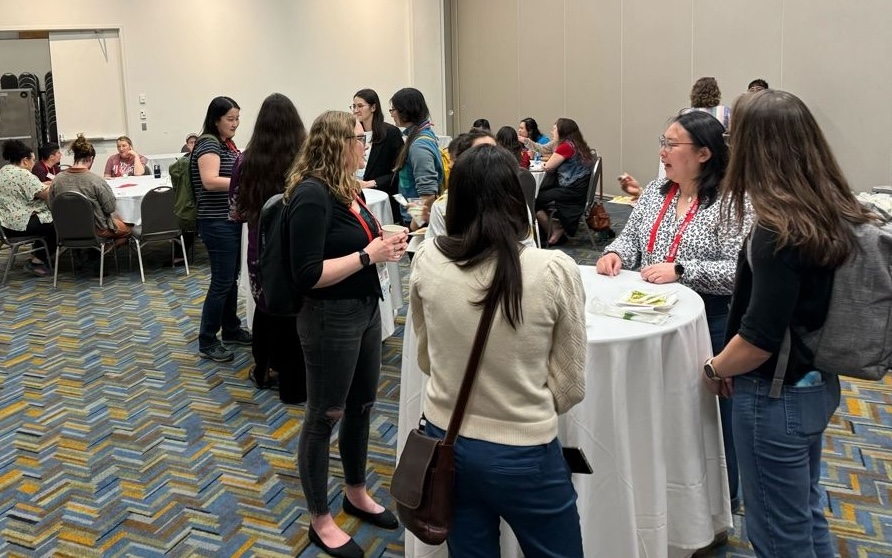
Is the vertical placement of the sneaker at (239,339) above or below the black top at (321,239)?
below

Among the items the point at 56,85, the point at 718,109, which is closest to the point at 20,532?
the point at 718,109

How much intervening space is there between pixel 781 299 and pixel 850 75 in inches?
258

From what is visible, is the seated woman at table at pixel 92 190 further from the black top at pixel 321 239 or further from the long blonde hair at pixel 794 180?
the long blonde hair at pixel 794 180

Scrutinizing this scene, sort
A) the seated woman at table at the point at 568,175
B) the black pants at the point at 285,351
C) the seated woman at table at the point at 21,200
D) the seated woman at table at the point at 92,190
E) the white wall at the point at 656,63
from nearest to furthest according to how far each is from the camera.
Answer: the black pants at the point at 285,351, the seated woman at table at the point at 92,190, the seated woman at table at the point at 21,200, the white wall at the point at 656,63, the seated woman at table at the point at 568,175

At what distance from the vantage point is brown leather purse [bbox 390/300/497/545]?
5.18 feet

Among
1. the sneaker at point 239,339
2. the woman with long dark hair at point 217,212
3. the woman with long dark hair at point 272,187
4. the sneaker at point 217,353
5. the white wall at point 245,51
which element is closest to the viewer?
the woman with long dark hair at point 272,187

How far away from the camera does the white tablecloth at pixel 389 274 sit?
458cm

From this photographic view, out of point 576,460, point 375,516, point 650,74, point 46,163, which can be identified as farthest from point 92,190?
point 650,74

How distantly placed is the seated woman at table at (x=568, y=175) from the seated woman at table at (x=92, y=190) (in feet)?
12.5

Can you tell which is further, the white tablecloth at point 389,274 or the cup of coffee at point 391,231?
the white tablecloth at point 389,274

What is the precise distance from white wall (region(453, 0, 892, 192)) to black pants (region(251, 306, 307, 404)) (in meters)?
5.68

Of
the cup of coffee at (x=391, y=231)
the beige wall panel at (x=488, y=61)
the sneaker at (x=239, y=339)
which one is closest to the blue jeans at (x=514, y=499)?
the cup of coffee at (x=391, y=231)

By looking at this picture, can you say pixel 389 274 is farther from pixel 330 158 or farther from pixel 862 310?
pixel 862 310

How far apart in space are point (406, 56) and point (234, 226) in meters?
8.59
